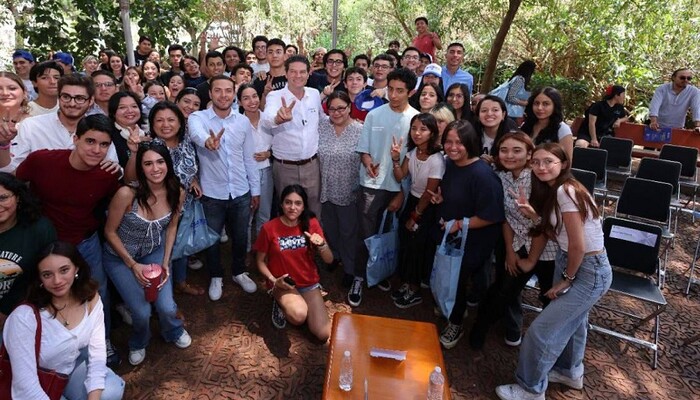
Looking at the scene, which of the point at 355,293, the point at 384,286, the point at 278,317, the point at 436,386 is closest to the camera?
the point at 436,386

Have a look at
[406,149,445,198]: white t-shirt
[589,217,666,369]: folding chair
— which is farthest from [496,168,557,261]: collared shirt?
[589,217,666,369]: folding chair

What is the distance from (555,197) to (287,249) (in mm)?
2168

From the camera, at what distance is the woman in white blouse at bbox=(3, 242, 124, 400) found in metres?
2.23

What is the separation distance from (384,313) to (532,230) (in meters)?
1.72

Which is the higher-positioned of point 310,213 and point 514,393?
point 310,213

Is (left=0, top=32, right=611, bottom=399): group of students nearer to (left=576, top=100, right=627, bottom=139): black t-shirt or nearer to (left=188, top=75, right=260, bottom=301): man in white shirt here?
(left=188, top=75, right=260, bottom=301): man in white shirt

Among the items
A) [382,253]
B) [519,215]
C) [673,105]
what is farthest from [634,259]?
[673,105]

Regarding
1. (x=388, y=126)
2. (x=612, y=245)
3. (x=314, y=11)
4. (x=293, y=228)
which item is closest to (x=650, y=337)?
(x=612, y=245)

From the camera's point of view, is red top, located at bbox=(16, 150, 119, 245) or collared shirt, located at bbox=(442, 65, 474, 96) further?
collared shirt, located at bbox=(442, 65, 474, 96)

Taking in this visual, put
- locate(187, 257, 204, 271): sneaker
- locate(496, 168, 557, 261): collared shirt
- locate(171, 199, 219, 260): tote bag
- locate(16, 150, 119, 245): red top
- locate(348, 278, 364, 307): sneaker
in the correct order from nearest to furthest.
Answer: locate(16, 150, 119, 245): red top → locate(496, 168, 557, 261): collared shirt → locate(171, 199, 219, 260): tote bag → locate(348, 278, 364, 307): sneaker → locate(187, 257, 204, 271): sneaker

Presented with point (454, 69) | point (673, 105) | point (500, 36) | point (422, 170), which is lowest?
point (422, 170)

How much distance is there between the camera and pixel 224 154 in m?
3.79

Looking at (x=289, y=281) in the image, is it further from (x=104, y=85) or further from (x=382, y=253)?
(x=104, y=85)

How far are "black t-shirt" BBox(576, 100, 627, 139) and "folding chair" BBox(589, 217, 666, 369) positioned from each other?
415cm
